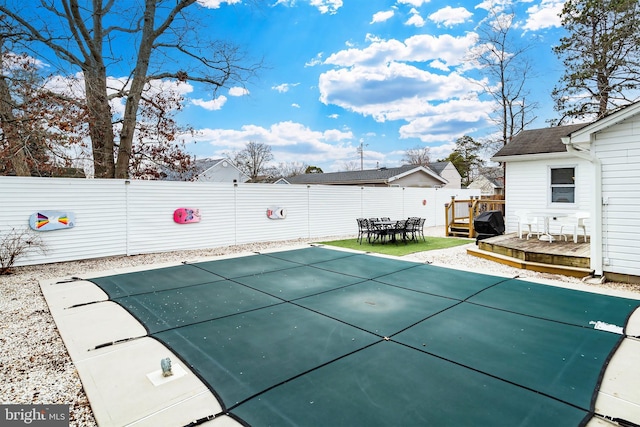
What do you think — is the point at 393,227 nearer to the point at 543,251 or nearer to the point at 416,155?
the point at 543,251

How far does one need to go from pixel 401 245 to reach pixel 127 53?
12.4 meters

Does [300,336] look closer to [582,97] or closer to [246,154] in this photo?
[582,97]

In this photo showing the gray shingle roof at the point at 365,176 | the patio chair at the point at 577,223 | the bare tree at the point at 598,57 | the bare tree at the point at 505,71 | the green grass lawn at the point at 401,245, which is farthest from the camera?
the gray shingle roof at the point at 365,176

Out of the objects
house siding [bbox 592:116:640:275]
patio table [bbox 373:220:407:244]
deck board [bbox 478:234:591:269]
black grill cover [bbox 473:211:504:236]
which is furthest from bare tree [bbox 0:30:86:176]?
black grill cover [bbox 473:211:504:236]

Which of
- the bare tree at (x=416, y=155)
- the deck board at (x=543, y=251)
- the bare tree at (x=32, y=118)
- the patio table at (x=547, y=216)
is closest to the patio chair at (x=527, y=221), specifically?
the patio table at (x=547, y=216)

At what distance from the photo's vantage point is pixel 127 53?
40.7 feet

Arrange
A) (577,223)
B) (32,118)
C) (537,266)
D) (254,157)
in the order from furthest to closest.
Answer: (254,157), (577,223), (32,118), (537,266)

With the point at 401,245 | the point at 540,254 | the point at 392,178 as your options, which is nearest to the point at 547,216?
the point at 540,254

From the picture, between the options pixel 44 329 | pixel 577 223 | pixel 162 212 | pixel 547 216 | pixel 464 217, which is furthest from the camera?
pixel 464 217

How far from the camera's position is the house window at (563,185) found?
967 cm

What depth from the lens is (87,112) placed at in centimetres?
945

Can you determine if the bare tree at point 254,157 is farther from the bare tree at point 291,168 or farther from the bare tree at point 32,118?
the bare tree at point 32,118

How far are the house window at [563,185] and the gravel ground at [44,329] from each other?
149 inches

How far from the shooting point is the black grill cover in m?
10.3
